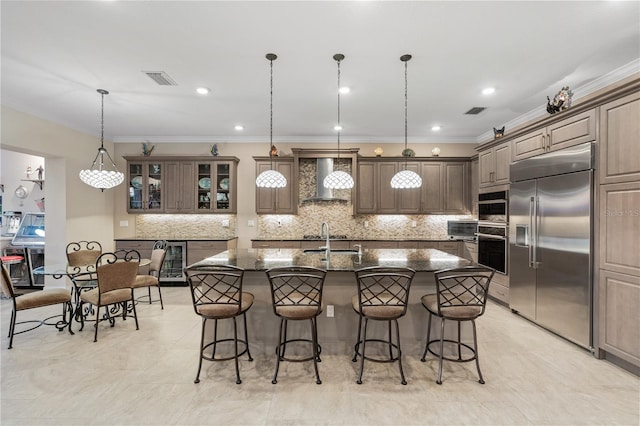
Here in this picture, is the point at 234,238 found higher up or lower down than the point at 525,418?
higher up

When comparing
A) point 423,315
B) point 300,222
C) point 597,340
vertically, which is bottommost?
point 597,340

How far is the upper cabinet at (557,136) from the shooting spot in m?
3.01

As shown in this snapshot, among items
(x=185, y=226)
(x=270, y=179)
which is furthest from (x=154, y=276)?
(x=270, y=179)

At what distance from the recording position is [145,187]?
587cm

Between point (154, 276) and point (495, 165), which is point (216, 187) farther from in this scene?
point (495, 165)

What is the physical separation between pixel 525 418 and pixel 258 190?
16.3ft

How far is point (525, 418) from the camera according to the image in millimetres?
2092

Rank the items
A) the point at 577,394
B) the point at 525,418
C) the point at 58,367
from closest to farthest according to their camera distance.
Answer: the point at 525,418 < the point at 577,394 < the point at 58,367

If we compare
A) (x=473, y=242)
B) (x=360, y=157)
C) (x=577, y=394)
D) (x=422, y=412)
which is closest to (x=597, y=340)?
(x=577, y=394)

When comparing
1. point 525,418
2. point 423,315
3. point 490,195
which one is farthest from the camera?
point 490,195

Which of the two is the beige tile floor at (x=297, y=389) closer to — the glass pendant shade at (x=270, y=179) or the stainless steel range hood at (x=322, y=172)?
the glass pendant shade at (x=270, y=179)

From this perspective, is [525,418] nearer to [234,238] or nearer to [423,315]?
[423,315]

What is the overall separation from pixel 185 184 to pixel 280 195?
1884mm

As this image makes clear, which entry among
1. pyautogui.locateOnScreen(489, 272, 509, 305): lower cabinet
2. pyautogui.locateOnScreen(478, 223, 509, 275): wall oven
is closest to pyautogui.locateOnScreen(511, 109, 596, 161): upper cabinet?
pyautogui.locateOnScreen(478, 223, 509, 275): wall oven
